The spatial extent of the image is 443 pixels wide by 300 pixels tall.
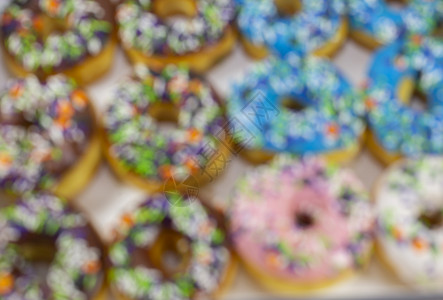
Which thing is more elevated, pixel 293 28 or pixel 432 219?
pixel 293 28

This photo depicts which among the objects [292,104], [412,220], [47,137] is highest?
[47,137]

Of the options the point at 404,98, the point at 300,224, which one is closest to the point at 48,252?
the point at 300,224

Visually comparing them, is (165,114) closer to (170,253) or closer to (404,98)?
(170,253)

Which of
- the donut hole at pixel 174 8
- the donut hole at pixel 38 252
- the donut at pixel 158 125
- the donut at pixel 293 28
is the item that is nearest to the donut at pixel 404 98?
the donut at pixel 293 28

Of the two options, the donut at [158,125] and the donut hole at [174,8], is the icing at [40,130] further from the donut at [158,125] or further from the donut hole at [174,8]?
the donut hole at [174,8]

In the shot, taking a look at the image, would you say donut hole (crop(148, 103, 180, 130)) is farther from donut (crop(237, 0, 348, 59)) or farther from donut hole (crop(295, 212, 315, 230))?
donut hole (crop(295, 212, 315, 230))

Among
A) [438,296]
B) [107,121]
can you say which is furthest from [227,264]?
[438,296]

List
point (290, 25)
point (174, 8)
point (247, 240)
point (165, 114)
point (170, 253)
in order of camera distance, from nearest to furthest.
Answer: point (247, 240) < point (170, 253) < point (165, 114) < point (290, 25) < point (174, 8)
